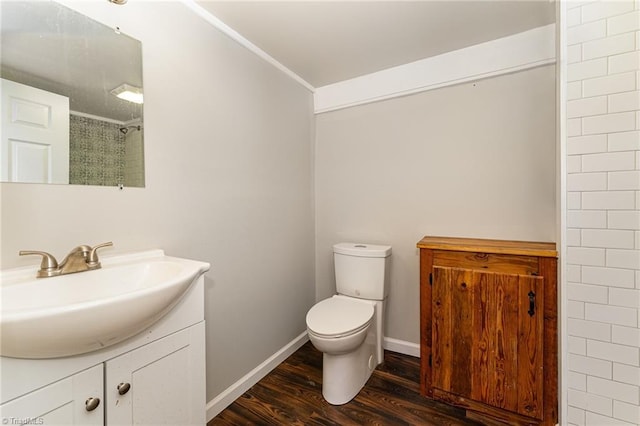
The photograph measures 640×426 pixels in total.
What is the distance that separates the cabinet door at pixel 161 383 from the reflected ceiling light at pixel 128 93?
0.97m

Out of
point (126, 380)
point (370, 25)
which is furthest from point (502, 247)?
point (126, 380)

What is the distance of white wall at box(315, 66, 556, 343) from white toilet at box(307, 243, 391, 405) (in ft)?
0.81

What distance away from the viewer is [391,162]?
6.93ft

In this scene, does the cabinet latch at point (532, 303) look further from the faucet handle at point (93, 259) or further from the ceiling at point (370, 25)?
the faucet handle at point (93, 259)

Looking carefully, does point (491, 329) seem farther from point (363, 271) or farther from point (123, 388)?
point (123, 388)

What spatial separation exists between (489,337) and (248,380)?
1.39 metres

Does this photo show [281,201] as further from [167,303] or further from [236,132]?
[167,303]

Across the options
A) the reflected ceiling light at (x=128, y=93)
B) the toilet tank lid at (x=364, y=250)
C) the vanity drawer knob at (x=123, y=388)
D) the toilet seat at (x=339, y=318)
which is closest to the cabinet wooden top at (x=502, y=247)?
the toilet tank lid at (x=364, y=250)

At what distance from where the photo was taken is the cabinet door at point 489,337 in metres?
1.38

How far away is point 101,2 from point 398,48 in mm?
1569

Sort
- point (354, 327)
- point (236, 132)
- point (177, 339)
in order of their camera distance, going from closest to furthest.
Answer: point (177, 339), point (354, 327), point (236, 132)

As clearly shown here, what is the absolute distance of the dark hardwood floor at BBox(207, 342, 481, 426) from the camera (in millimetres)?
1455

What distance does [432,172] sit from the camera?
197 centimetres

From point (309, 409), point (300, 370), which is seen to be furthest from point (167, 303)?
point (300, 370)
